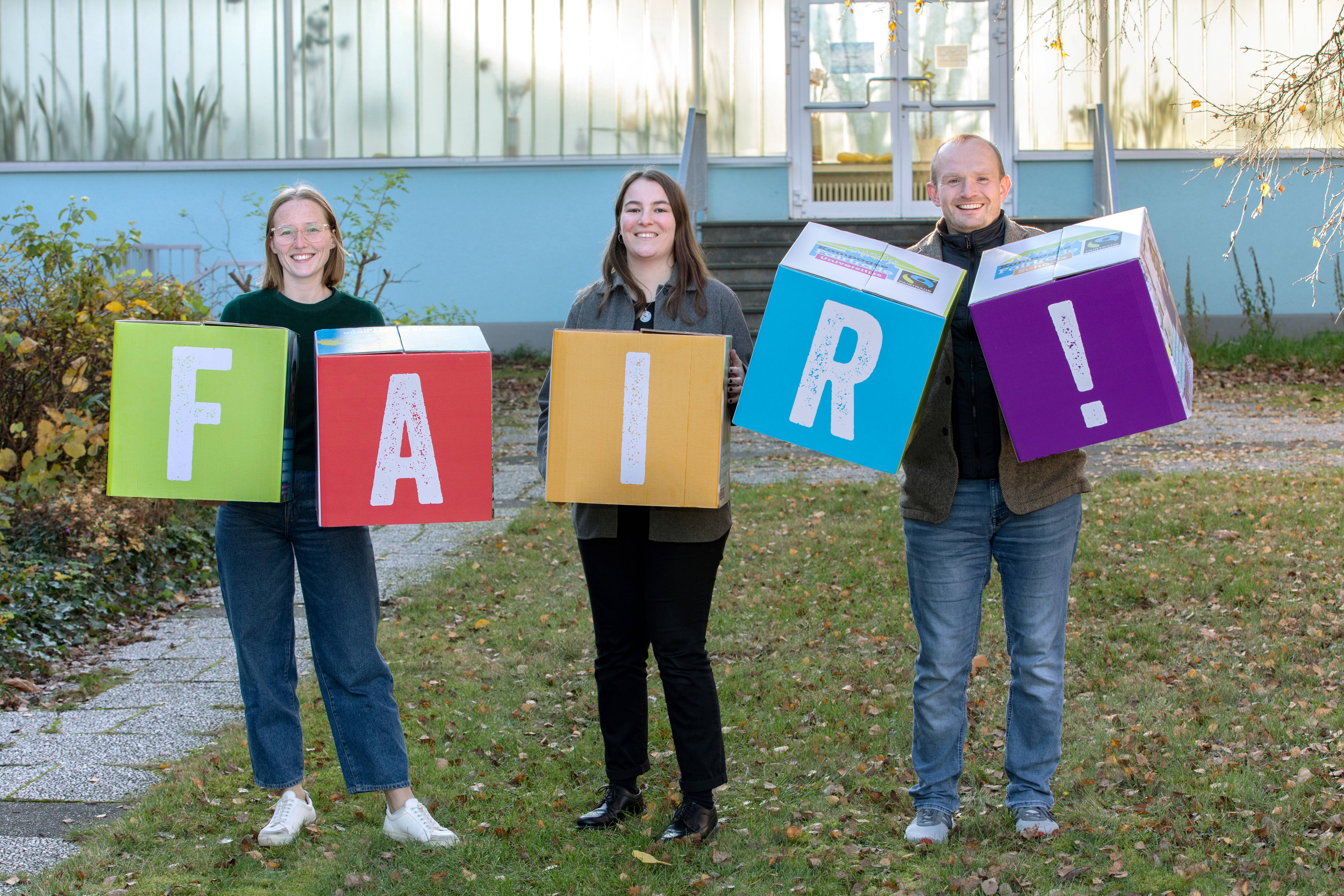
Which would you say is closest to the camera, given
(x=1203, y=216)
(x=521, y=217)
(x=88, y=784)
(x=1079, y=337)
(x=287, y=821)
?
(x=1079, y=337)

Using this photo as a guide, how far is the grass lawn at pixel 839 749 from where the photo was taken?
3107 millimetres

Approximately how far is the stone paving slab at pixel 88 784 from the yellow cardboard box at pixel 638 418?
1.76 m

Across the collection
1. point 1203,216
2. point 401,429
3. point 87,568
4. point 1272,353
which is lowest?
point 87,568

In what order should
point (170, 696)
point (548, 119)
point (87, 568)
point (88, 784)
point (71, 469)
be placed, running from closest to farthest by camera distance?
point (88, 784) < point (170, 696) < point (87, 568) < point (71, 469) < point (548, 119)

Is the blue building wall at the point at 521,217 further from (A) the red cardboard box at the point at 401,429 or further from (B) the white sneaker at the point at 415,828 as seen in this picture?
(A) the red cardboard box at the point at 401,429

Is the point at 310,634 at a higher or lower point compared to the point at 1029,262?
lower

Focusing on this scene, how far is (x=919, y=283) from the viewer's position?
9.51ft

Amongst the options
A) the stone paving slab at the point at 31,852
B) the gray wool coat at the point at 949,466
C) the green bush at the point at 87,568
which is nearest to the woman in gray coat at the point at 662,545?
the gray wool coat at the point at 949,466

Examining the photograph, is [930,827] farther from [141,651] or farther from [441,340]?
[141,651]

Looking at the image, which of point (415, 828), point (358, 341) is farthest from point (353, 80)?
point (415, 828)

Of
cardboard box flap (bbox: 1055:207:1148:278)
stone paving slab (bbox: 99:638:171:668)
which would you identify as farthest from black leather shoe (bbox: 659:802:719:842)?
stone paving slab (bbox: 99:638:171:668)

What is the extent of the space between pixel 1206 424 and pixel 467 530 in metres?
5.91

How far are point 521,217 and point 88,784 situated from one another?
10206 mm

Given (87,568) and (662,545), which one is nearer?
(662,545)
